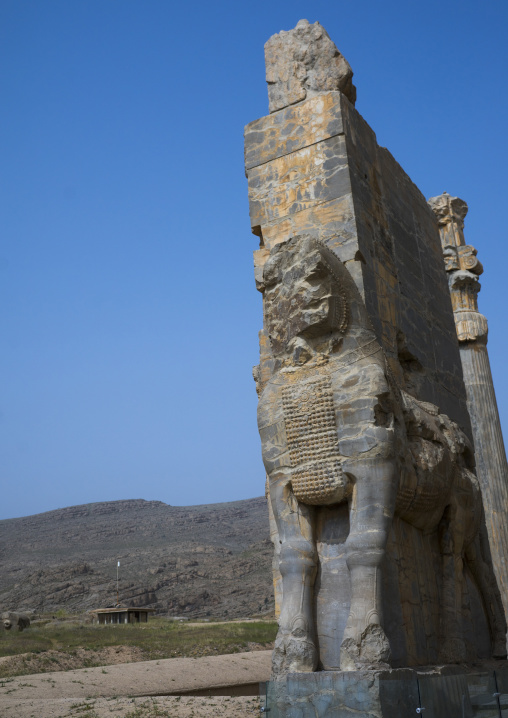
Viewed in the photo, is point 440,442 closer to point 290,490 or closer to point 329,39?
point 290,490

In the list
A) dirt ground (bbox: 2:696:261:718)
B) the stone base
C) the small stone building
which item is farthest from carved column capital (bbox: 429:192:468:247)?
the small stone building

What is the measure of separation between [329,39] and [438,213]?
4.84 metres

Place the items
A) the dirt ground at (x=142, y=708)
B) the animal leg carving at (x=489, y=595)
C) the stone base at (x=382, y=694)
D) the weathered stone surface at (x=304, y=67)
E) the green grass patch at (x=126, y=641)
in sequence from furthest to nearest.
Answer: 1. the green grass patch at (x=126, y=641)
2. the dirt ground at (x=142, y=708)
3. the weathered stone surface at (x=304, y=67)
4. the animal leg carving at (x=489, y=595)
5. the stone base at (x=382, y=694)

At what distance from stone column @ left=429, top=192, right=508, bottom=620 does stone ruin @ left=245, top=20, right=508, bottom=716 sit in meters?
2.99

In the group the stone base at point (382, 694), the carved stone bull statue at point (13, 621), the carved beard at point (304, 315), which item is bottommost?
the stone base at point (382, 694)

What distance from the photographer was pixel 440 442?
5199 millimetres

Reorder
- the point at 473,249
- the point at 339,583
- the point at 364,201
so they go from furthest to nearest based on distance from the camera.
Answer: the point at 473,249 < the point at 364,201 < the point at 339,583

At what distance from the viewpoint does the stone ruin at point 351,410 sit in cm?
423

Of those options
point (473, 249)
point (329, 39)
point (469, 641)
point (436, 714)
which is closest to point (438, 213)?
point (473, 249)

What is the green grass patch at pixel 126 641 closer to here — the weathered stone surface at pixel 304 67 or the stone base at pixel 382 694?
the stone base at pixel 382 694

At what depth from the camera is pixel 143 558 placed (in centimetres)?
4875

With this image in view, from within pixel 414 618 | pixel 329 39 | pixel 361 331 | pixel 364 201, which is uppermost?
pixel 329 39

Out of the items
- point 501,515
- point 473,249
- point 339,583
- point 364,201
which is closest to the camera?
point 339,583

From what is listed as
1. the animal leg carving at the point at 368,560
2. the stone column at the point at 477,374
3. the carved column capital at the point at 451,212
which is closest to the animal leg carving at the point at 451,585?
the animal leg carving at the point at 368,560
